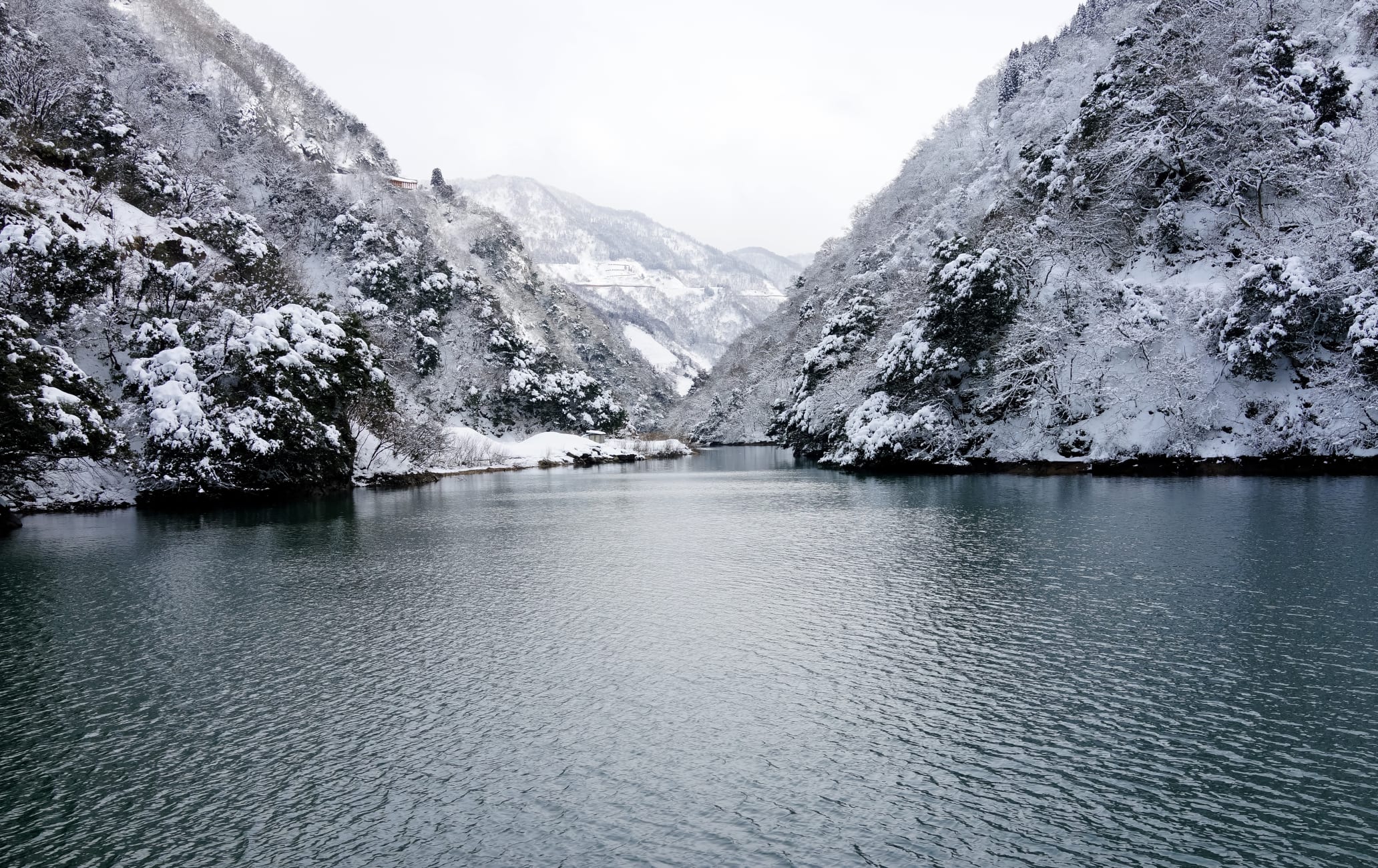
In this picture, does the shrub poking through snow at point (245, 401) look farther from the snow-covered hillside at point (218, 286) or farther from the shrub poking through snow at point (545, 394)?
the shrub poking through snow at point (545, 394)

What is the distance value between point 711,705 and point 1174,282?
49.3 meters

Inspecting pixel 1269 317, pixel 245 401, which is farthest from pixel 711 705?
pixel 1269 317

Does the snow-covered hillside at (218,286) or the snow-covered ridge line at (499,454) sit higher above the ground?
the snow-covered hillside at (218,286)

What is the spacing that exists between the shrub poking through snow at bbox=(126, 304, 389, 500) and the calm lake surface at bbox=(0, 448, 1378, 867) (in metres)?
15.7

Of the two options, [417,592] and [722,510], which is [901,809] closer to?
[417,592]

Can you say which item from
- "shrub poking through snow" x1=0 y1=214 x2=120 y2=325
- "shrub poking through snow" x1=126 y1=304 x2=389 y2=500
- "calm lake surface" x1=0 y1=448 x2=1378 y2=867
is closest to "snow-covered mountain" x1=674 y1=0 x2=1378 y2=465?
"calm lake surface" x1=0 y1=448 x2=1378 y2=867

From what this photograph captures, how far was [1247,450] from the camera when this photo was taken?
41375 millimetres

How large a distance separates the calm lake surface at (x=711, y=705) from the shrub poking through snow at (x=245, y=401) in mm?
15694

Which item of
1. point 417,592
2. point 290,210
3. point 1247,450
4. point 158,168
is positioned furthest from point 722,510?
point 290,210

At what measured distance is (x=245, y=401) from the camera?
39.8 m

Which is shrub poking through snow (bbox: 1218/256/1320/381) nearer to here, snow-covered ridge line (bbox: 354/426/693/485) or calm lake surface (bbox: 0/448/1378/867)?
calm lake surface (bbox: 0/448/1378/867)

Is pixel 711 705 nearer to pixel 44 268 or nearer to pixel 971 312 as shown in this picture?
pixel 44 268

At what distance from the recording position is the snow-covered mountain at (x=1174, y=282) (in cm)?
4022

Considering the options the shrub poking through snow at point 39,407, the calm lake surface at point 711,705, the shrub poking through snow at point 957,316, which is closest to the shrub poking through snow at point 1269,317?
the shrub poking through snow at point 957,316
